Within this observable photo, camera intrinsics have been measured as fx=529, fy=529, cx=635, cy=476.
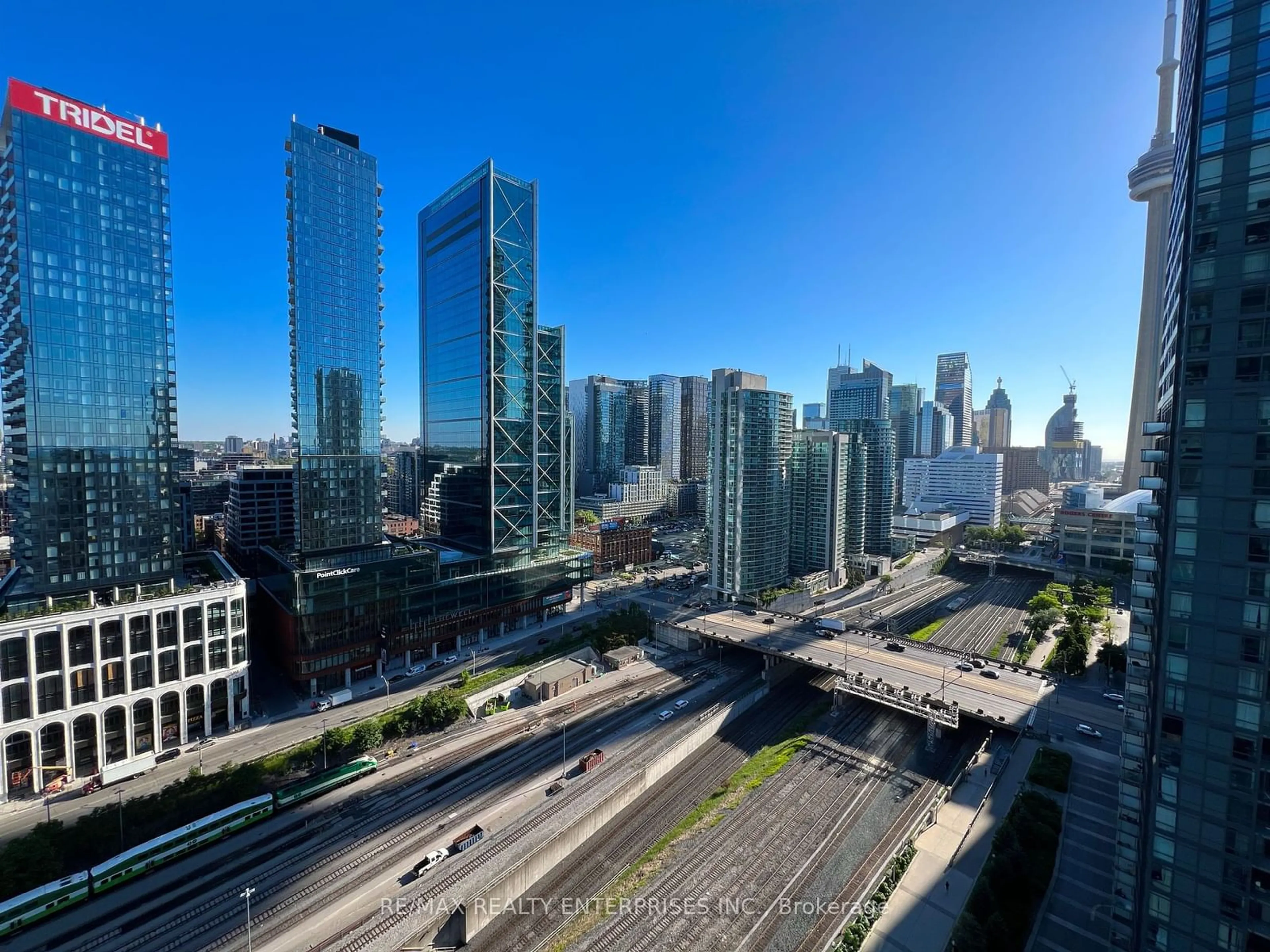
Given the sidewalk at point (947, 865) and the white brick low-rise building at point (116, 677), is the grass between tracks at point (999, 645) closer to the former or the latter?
the sidewalk at point (947, 865)

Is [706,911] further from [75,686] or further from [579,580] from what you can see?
[579,580]

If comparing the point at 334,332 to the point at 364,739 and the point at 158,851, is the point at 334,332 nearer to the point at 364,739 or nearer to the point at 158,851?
the point at 364,739

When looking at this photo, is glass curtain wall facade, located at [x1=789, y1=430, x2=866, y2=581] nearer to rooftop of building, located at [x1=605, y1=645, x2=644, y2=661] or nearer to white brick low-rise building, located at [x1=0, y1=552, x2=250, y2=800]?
rooftop of building, located at [x1=605, y1=645, x2=644, y2=661]

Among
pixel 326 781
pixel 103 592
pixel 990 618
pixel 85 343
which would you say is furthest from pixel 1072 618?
pixel 85 343

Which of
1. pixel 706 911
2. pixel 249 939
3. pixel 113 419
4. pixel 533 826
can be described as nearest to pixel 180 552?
pixel 113 419

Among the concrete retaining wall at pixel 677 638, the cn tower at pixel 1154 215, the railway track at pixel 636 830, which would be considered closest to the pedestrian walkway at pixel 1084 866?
the railway track at pixel 636 830

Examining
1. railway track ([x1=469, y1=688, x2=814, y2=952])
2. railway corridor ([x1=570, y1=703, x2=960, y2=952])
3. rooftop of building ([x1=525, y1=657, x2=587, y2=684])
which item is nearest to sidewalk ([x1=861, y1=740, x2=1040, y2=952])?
railway corridor ([x1=570, y1=703, x2=960, y2=952])
